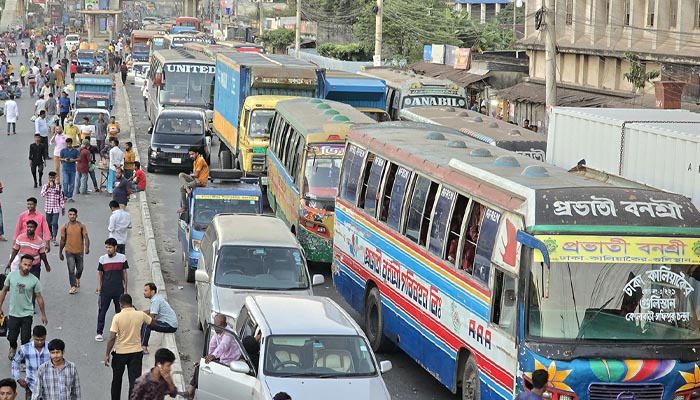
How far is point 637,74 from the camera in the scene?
123ft

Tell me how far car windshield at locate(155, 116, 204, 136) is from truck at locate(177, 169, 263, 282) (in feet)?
44.6

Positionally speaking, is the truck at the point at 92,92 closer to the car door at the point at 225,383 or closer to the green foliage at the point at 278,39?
the car door at the point at 225,383

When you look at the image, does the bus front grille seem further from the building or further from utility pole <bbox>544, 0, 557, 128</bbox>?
the building

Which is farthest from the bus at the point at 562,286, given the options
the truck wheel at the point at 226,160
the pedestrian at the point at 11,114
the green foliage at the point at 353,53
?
the green foliage at the point at 353,53

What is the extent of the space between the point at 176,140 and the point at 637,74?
533 inches

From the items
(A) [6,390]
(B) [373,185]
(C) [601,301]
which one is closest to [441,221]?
(B) [373,185]

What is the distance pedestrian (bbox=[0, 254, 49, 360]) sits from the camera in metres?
14.8

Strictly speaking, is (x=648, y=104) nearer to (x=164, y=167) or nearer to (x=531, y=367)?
(x=164, y=167)

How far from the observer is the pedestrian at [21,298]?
584 inches

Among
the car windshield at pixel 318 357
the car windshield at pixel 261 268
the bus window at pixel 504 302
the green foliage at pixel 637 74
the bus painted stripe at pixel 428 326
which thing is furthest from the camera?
the green foliage at pixel 637 74

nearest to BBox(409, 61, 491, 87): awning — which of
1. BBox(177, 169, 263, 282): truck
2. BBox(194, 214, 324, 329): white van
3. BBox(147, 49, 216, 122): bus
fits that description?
BBox(147, 49, 216, 122): bus

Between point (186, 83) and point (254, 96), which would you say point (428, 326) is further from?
point (186, 83)

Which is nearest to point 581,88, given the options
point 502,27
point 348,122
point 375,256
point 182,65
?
point 182,65

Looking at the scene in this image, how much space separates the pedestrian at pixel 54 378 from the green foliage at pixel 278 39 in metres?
83.9
